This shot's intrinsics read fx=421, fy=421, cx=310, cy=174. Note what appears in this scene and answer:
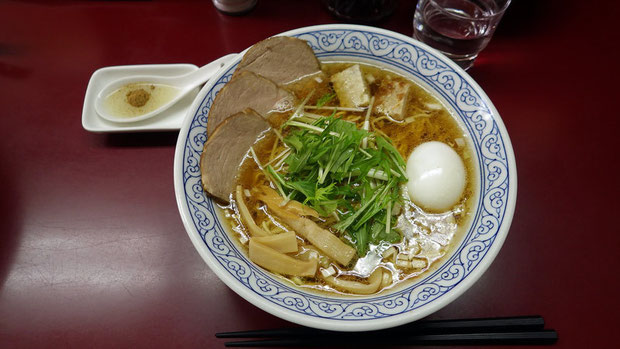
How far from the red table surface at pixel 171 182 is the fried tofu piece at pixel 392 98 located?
1.66 ft

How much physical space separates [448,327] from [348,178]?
58 centimetres

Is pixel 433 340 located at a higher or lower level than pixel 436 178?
lower

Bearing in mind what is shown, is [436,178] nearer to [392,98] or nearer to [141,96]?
[392,98]

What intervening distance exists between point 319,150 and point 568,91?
4.11 ft

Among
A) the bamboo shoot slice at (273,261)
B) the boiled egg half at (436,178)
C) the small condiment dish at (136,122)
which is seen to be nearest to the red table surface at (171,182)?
the small condiment dish at (136,122)

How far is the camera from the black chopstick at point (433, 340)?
1.27 m

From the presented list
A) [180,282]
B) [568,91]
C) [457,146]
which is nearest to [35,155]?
[180,282]

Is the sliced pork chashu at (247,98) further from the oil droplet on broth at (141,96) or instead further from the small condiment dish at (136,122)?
the oil droplet on broth at (141,96)

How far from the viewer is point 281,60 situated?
64.1 inches

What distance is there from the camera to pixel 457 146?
5.17ft

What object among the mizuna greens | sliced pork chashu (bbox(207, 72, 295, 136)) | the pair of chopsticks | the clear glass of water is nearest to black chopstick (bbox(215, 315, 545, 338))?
the pair of chopsticks

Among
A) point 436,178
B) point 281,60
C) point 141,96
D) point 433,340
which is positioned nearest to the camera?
point 433,340

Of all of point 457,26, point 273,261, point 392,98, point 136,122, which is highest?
point 457,26

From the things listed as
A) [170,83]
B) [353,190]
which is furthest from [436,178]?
[170,83]
